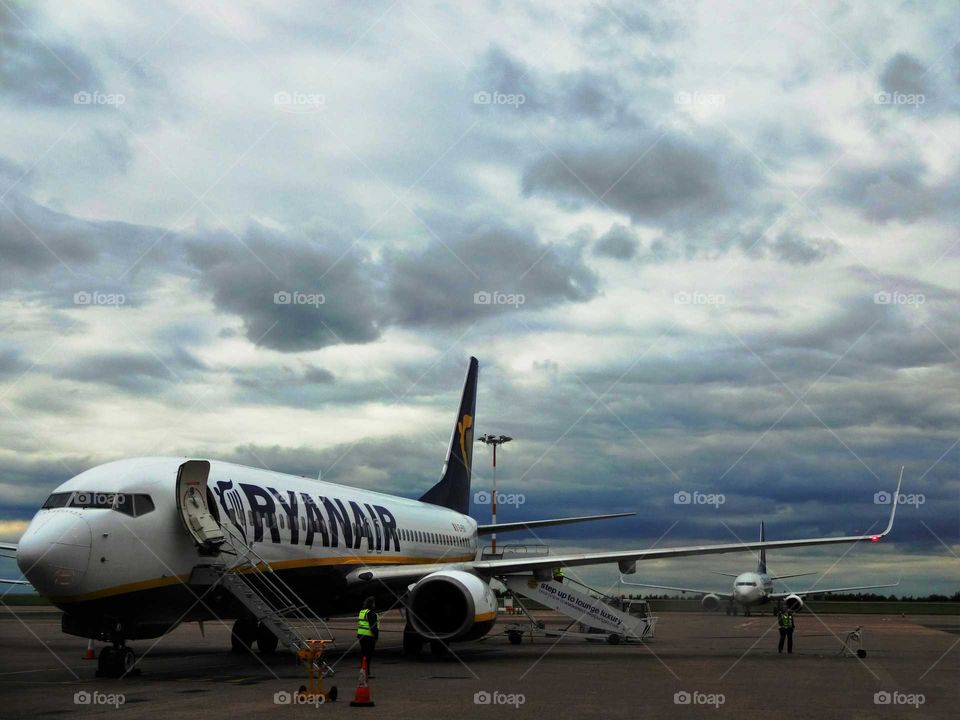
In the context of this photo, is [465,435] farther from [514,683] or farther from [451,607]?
[514,683]

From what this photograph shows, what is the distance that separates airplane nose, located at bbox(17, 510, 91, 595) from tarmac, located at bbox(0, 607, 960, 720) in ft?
5.31

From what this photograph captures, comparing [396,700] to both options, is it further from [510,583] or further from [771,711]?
[510,583]

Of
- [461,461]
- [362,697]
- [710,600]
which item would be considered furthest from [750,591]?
[362,697]

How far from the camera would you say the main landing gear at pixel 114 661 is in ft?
54.7

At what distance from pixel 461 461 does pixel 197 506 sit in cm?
1930

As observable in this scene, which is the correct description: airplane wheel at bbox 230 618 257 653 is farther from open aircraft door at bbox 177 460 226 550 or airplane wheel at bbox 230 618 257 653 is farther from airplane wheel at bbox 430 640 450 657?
open aircraft door at bbox 177 460 226 550

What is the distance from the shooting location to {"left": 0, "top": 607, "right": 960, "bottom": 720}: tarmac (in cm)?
1331

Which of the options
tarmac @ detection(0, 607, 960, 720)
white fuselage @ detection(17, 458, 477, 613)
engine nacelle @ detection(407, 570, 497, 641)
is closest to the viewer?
tarmac @ detection(0, 607, 960, 720)

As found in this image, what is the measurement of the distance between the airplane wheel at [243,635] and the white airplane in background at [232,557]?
42mm

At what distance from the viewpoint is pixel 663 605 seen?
8756 centimetres

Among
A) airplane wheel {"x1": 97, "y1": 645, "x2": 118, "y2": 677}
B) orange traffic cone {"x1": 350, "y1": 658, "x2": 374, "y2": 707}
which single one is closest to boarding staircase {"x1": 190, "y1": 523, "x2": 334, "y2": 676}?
airplane wheel {"x1": 97, "y1": 645, "x2": 118, "y2": 677}

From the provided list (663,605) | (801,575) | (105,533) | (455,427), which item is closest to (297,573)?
(105,533)

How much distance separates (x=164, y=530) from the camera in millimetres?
17000

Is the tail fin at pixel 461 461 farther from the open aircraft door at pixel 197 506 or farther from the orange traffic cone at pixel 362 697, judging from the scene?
the orange traffic cone at pixel 362 697
